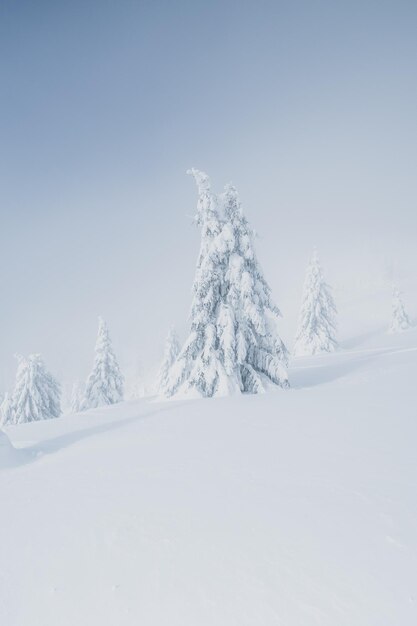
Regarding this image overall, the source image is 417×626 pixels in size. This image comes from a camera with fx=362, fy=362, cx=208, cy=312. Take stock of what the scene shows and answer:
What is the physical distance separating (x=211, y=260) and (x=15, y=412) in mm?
22494

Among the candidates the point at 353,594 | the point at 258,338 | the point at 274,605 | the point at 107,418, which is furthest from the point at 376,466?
the point at 258,338

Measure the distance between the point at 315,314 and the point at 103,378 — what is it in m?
25.7

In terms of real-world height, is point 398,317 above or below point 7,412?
above

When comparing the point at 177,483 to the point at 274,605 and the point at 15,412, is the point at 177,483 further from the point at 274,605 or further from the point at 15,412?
the point at 15,412

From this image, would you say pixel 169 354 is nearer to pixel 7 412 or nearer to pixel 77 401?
pixel 77 401

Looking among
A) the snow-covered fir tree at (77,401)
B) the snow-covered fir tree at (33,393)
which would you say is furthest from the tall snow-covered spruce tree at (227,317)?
the snow-covered fir tree at (77,401)

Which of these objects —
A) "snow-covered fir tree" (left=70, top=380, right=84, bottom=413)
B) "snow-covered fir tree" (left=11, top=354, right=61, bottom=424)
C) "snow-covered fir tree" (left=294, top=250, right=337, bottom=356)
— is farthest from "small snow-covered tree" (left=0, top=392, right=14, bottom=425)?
"snow-covered fir tree" (left=294, top=250, right=337, bottom=356)

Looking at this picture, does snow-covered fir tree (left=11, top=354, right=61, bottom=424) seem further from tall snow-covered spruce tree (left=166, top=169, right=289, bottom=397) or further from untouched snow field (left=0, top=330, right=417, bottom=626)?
untouched snow field (left=0, top=330, right=417, bottom=626)

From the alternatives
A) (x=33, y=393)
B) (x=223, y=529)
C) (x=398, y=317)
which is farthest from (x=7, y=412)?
(x=398, y=317)

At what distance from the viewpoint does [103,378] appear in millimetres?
34312

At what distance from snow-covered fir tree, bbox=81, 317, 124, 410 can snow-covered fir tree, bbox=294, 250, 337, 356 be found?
22204mm

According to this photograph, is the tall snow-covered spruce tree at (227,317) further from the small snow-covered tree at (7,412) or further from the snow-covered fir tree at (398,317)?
the snow-covered fir tree at (398,317)

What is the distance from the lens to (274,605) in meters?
2.82

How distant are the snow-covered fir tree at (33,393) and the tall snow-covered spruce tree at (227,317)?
59.8 ft
